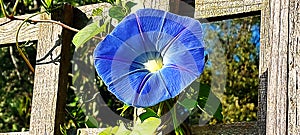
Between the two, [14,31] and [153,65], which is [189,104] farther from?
[14,31]

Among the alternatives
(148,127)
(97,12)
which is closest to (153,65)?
(148,127)

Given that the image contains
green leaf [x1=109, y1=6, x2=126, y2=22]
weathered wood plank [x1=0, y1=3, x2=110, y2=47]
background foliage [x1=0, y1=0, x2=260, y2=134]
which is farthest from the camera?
background foliage [x1=0, y1=0, x2=260, y2=134]

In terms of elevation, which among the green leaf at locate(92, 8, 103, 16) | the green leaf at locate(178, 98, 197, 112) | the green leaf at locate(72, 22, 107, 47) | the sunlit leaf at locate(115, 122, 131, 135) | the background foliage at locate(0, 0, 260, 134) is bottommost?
the background foliage at locate(0, 0, 260, 134)

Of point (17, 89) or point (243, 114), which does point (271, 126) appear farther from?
point (17, 89)

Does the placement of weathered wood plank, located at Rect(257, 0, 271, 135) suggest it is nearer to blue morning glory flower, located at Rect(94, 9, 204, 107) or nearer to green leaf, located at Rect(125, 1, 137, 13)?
blue morning glory flower, located at Rect(94, 9, 204, 107)

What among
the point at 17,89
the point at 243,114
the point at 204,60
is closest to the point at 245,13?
the point at 204,60

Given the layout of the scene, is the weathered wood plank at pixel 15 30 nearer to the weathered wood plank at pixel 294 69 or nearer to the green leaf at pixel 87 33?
the green leaf at pixel 87 33

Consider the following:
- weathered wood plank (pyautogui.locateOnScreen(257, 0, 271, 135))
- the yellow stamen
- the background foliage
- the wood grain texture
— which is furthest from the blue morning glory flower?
the background foliage
